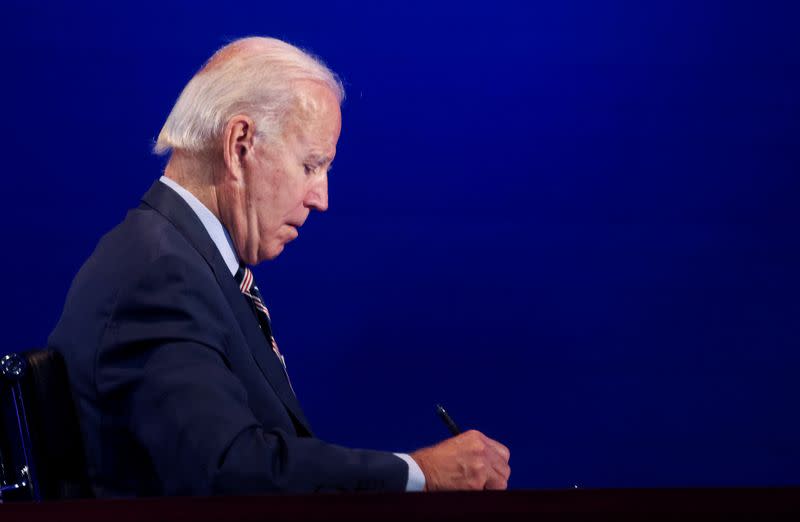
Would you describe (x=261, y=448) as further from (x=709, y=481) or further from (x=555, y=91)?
(x=709, y=481)

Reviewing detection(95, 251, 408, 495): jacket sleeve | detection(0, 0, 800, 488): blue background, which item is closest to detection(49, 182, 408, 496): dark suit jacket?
detection(95, 251, 408, 495): jacket sleeve

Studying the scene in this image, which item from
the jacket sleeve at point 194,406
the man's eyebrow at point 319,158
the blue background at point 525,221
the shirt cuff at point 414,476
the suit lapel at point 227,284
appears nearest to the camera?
the jacket sleeve at point 194,406

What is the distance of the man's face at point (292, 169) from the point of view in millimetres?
1421

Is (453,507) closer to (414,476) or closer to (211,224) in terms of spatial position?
(414,476)

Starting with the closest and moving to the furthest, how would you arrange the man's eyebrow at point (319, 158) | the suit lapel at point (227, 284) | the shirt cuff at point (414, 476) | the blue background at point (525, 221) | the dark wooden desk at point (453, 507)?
1. the dark wooden desk at point (453, 507)
2. the shirt cuff at point (414, 476)
3. the suit lapel at point (227, 284)
4. the man's eyebrow at point (319, 158)
5. the blue background at point (525, 221)

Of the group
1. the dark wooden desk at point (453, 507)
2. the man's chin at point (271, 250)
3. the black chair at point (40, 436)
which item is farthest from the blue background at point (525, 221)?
the dark wooden desk at point (453, 507)

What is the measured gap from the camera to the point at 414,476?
118 cm

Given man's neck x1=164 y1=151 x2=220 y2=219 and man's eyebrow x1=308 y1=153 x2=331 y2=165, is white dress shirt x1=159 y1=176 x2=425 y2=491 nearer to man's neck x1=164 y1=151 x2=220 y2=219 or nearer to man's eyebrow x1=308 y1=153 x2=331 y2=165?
man's neck x1=164 y1=151 x2=220 y2=219

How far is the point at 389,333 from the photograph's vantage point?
215 centimetres

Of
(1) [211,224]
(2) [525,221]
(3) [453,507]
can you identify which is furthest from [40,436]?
(2) [525,221]

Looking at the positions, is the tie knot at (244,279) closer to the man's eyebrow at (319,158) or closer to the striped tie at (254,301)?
the striped tie at (254,301)

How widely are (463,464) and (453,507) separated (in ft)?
2.31

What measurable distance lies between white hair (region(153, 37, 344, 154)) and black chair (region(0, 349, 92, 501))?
36cm

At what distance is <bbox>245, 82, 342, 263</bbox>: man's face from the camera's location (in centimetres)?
142
